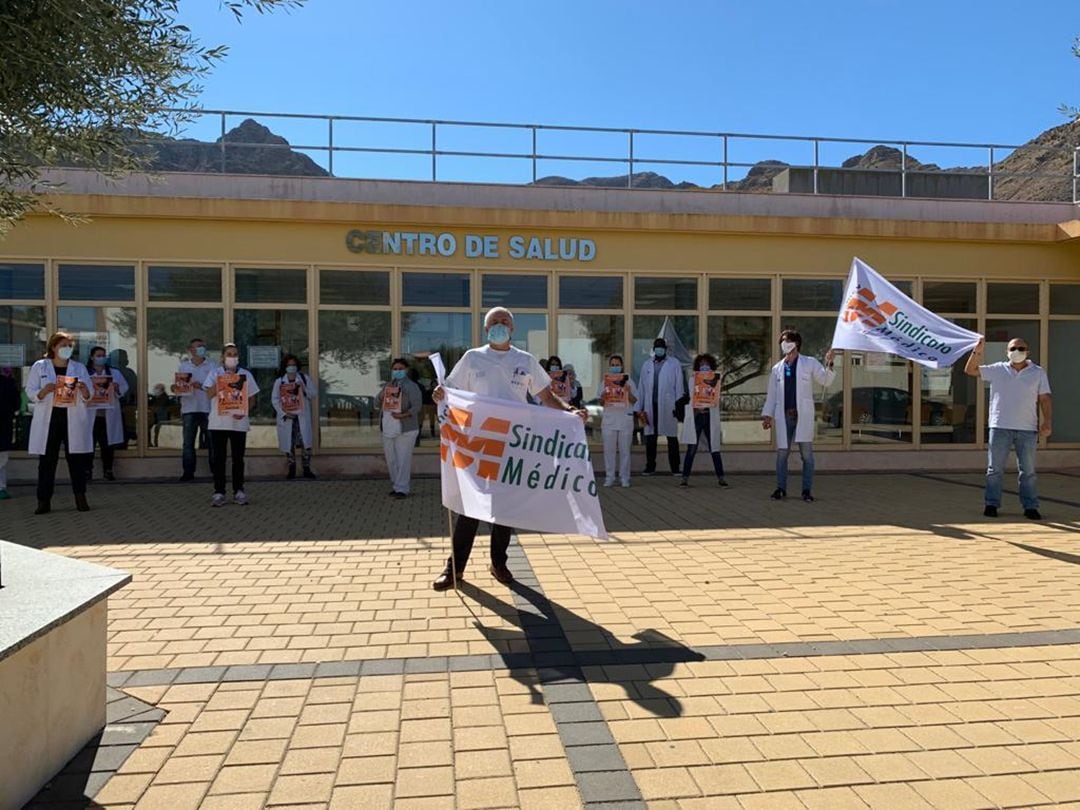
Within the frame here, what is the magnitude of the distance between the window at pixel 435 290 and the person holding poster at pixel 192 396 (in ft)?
10.7

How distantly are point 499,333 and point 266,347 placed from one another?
7.87 metres

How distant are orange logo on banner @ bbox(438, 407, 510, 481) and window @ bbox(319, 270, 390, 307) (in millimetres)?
7459

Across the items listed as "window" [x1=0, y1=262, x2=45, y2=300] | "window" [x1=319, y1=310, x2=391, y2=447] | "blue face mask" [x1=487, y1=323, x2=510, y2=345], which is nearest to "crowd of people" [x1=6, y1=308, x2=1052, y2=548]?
"blue face mask" [x1=487, y1=323, x2=510, y2=345]

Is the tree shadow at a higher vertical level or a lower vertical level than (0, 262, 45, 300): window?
lower

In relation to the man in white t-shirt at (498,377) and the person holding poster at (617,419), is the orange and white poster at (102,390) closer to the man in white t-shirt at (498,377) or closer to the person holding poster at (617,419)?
the person holding poster at (617,419)

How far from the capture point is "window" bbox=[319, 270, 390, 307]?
12.6 m

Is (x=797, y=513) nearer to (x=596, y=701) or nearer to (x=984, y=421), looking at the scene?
(x=596, y=701)

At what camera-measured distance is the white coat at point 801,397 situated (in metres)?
10.1

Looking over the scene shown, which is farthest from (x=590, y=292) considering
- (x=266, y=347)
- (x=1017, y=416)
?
(x=1017, y=416)

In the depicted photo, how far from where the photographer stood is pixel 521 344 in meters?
13.1

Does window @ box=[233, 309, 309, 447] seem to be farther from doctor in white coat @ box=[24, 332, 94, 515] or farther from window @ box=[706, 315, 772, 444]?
window @ box=[706, 315, 772, 444]

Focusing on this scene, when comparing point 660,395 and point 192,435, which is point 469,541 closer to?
point 660,395

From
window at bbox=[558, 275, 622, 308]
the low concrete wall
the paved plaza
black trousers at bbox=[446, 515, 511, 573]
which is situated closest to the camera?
the low concrete wall

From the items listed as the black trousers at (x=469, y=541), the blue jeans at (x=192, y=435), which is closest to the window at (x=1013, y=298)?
the black trousers at (x=469, y=541)
